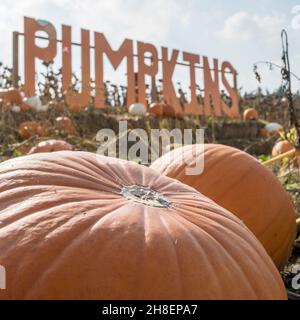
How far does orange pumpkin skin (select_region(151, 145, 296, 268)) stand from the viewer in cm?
211

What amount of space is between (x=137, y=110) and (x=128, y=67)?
4.03 ft

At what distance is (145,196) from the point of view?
1.33 meters

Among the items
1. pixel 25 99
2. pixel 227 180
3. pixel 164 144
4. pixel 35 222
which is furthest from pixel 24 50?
pixel 35 222

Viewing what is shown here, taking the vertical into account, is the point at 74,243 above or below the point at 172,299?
above

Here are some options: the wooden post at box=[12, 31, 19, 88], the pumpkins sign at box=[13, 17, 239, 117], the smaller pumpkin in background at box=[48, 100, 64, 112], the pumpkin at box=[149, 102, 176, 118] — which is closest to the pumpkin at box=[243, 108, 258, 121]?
the pumpkins sign at box=[13, 17, 239, 117]

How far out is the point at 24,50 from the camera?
31.6ft

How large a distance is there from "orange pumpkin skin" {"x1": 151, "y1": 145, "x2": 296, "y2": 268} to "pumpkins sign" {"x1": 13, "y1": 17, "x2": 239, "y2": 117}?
6138 mm

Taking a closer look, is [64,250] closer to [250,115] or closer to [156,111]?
[156,111]

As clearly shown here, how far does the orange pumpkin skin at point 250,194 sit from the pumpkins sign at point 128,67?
6138mm

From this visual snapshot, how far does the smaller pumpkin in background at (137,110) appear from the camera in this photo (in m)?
10.6

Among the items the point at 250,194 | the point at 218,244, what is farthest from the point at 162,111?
the point at 218,244
